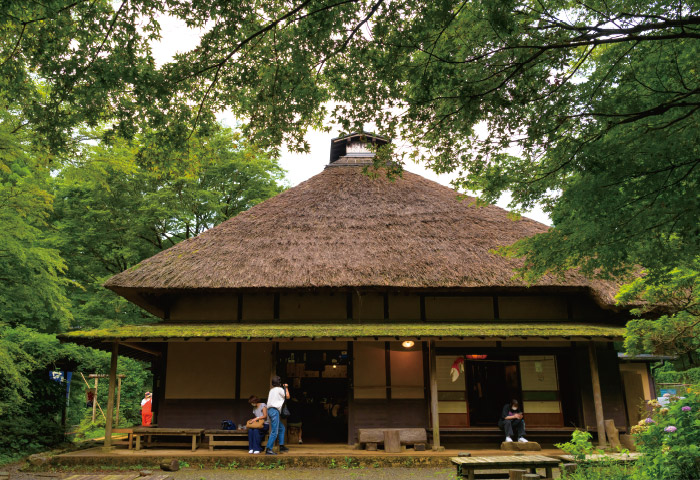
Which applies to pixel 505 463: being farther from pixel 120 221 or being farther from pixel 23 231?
pixel 120 221

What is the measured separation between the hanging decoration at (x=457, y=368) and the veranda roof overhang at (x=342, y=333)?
1488mm

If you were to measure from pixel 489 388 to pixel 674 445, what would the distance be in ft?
26.4

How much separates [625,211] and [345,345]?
8008mm

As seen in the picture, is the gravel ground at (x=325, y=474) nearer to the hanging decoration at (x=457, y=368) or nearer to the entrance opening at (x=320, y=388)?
the hanging decoration at (x=457, y=368)

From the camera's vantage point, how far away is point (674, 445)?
488cm

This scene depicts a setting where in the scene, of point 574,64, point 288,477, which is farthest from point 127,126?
point 288,477

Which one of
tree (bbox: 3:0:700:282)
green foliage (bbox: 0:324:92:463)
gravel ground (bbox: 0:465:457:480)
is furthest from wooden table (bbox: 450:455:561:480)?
green foliage (bbox: 0:324:92:463)

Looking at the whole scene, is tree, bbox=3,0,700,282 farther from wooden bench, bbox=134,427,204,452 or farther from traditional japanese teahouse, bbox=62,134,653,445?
wooden bench, bbox=134,427,204,452

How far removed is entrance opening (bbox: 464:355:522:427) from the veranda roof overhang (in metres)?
2.39

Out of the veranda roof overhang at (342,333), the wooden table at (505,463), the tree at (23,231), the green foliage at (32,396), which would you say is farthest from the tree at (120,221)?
the wooden table at (505,463)

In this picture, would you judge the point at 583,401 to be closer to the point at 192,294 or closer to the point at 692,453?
the point at 692,453

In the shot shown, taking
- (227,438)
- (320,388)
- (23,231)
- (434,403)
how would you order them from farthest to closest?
(320,388), (227,438), (434,403), (23,231)

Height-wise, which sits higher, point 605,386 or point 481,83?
point 481,83

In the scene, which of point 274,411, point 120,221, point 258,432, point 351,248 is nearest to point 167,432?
point 258,432
